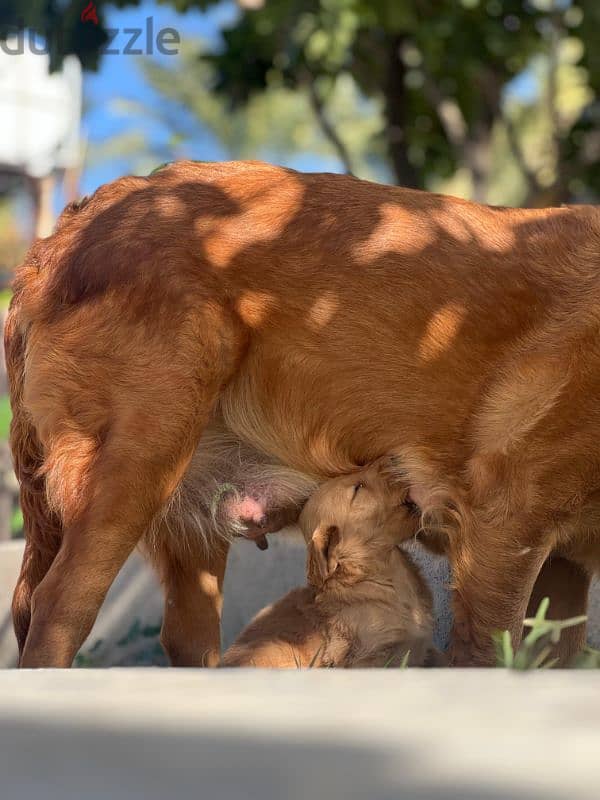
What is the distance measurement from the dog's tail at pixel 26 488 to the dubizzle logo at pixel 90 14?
5003 mm

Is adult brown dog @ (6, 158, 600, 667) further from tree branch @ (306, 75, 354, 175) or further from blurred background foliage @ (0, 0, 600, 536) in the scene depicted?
tree branch @ (306, 75, 354, 175)

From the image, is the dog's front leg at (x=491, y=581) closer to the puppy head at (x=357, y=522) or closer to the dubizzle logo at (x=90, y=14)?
the puppy head at (x=357, y=522)

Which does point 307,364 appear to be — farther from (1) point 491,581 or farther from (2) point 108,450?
(1) point 491,581

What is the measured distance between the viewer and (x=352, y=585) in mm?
4859

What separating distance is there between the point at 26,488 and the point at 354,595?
1359 mm

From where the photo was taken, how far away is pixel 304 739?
1952 millimetres

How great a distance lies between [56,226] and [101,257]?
424mm

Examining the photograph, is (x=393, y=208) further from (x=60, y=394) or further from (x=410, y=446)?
(x=60, y=394)

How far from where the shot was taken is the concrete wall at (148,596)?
6680 mm

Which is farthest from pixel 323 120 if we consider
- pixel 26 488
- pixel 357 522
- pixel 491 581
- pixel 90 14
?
pixel 491 581

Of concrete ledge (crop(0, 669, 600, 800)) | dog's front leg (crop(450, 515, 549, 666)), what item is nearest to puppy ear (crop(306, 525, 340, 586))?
dog's front leg (crop(450, 515, 549, 666))

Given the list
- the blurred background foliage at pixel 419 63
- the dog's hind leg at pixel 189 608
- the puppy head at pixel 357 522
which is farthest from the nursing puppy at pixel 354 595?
the blurred background foliage at pixel 419 63

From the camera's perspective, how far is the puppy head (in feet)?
15.7

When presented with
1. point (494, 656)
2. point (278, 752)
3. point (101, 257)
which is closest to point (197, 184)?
point (101, 257)
